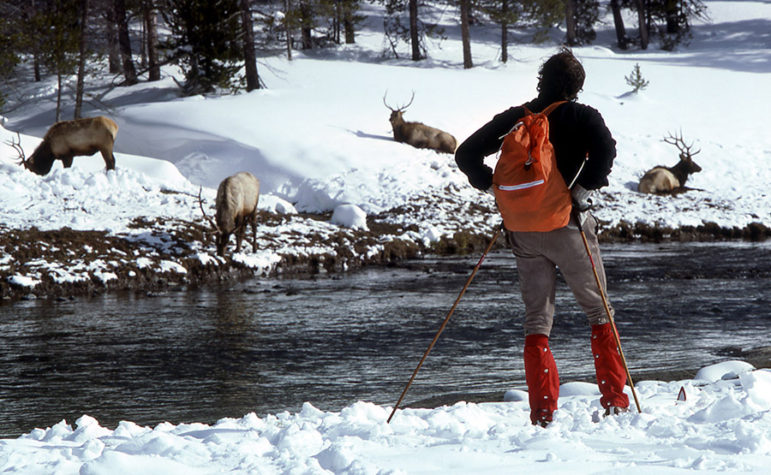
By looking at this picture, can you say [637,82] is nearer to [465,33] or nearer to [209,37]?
[465,33]

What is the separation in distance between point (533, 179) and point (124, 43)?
31088mm

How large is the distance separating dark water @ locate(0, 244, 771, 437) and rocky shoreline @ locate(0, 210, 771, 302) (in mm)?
934

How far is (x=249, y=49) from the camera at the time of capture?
2667cm

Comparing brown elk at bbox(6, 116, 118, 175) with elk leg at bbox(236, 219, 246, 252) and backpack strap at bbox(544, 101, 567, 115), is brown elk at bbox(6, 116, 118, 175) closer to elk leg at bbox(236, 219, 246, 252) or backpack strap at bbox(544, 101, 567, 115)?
elk leg at bbox(236, 219, 246, 252)

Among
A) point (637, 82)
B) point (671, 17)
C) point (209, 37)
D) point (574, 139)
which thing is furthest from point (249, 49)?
point (671, 17)

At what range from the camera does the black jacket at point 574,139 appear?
3828 millimetres

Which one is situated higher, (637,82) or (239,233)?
(637,82)

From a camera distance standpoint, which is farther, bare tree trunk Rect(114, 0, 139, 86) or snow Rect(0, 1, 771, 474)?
bare tree trunk Rect(114, 0, 139, 86)

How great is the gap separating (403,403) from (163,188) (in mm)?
12926

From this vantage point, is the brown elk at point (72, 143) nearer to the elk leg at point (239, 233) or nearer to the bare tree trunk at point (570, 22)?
the elk leg at point (239, 233)

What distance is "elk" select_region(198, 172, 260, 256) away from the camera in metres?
13.7

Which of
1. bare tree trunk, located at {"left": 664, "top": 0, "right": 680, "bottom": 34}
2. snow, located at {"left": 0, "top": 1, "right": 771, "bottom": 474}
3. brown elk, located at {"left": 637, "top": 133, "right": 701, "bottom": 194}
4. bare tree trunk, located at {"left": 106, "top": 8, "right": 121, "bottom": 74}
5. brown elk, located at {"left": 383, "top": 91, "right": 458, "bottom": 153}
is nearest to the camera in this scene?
snow, located at {"left": 0, "top": 1, "right": 771, "bottom": 474}

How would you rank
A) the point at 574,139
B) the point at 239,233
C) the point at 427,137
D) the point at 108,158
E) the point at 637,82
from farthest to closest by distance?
the point at 637,82 → the point at 427,137 → the point at 108,158 → the point at 239,233 → the point at 574,139

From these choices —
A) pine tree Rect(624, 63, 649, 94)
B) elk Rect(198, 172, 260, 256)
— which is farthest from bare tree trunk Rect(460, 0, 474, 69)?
elk Rect(198, 172, 260, 256)
